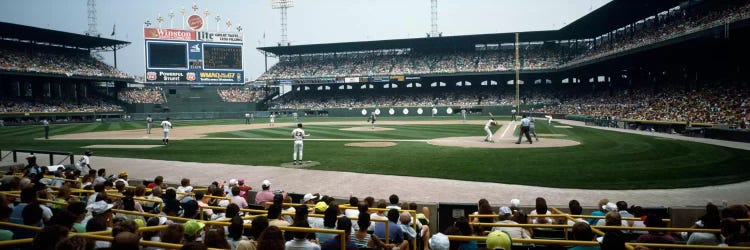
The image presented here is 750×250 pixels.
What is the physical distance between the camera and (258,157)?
20.2 m

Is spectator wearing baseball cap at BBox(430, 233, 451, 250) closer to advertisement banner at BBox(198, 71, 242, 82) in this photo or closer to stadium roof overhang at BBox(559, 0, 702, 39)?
stadium roof overhang at BBox(559, 0, 702, 39)

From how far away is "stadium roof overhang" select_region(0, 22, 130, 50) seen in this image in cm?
6009

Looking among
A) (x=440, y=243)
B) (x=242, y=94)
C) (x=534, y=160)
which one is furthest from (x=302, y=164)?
(x=242, y=94)

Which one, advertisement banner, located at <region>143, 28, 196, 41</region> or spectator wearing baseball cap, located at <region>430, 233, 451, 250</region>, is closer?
spectator wearing baseball cap, located at <region>430, 233, 451, 250</region>

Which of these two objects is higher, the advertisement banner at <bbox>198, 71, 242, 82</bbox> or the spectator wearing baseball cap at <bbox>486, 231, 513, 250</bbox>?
the advertisement banner at <bbox>198, 71, 242, 82</bbox>

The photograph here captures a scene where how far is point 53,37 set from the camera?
219ft

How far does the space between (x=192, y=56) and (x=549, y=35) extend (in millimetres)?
63069

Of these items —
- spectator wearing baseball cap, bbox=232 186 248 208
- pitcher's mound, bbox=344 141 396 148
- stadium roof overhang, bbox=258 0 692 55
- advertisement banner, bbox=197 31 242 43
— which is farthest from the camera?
advertisement banner, bbox=197 31 242 43

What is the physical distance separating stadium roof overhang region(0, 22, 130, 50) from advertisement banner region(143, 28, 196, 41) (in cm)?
947

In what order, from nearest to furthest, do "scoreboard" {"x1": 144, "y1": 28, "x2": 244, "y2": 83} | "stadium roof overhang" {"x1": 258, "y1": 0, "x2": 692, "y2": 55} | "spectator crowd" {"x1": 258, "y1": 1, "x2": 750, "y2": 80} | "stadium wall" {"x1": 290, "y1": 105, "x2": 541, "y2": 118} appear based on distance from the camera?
"stadium roof overhang" {"x1": 258, "y1": 0, "x2": 692, "y2": 55}, "spectator crowd" {"x1": 258, "y1": 1, "x2": 750, "y2": 80}, "stadium wall" {"x1": 290, "y1": 105, "x2": 541, "y2": 118}, "scoreboard" {"x1": 144, "y1": 28, "x2": 244, "y2": 83}

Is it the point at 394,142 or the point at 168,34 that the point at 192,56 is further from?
the point at 394,142

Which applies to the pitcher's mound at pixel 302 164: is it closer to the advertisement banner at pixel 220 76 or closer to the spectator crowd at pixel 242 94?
the advertisement banner at pixel 220 76

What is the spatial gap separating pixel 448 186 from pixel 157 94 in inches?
3073

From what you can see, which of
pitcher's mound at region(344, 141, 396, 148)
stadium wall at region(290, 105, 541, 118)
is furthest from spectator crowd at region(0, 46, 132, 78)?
pitcher's mound at region(344, 141, 396, 148)
